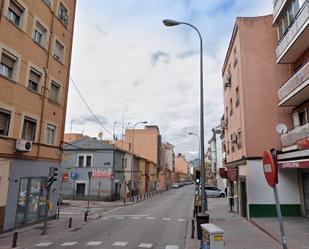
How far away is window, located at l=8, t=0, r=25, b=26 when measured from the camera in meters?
15.7

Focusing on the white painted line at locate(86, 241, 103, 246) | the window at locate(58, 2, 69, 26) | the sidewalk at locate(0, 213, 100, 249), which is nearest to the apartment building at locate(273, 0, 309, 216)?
the white painted line at locate(86, 241, 103, 246)

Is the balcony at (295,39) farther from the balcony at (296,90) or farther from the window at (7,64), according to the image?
the window at (7,64)

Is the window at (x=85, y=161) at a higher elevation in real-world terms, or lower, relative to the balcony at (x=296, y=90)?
lower

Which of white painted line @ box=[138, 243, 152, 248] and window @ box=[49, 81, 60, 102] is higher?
window @ box=[49, 81, 60, 102]

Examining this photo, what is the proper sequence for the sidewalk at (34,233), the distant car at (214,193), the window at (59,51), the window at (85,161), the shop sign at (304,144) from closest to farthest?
the sidewalk at (34,233) → the shop sign at (304,144) → the window at (59,51) → the window at (85,161) → the distant car at (214,193)

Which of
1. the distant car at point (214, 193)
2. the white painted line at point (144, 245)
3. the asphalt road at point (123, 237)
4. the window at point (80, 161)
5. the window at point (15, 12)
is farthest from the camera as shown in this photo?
the distant car at point (214, 193)

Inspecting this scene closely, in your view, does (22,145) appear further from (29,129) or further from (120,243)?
(120,243)

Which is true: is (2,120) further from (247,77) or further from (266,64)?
(266,64)

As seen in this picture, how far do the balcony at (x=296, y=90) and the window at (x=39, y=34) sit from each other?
1468 centimetres

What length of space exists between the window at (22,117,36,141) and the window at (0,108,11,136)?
147cm

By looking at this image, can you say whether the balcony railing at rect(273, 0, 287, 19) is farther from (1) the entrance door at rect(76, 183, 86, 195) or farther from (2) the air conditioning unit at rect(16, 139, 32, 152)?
(1) the entrance door at rect(76, 183, 86, 195)

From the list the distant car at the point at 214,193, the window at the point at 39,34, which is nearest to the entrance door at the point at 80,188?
the distant car at the point at 214,193

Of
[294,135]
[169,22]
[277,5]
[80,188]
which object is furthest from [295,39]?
[80,188]

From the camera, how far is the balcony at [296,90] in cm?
1538
